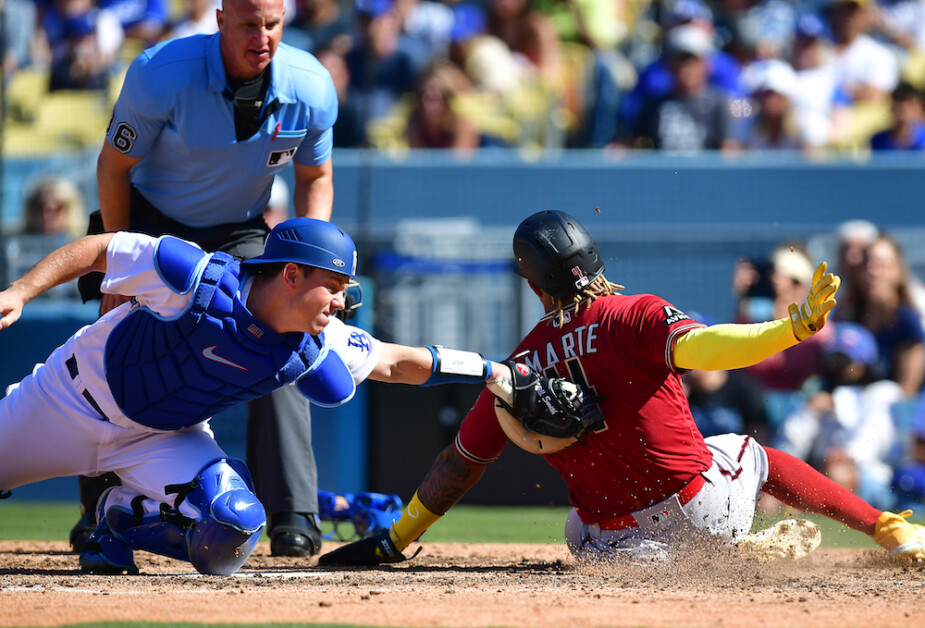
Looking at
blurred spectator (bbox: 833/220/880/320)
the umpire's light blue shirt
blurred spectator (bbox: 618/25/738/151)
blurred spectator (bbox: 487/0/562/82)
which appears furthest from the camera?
blurred spectator (bbox: 487/0/562/82)

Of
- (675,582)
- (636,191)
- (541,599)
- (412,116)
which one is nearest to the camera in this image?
(541,599)

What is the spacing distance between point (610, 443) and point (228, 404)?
1.49 m

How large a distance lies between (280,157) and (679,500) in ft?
7.76

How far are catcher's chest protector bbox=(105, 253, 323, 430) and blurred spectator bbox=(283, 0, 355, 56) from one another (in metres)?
8.25

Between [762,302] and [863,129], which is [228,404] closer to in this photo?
[762,302]

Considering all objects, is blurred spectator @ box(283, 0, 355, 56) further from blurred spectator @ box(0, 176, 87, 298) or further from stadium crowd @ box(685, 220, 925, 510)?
stadium crowd @ box(685, 220, 925, 510)

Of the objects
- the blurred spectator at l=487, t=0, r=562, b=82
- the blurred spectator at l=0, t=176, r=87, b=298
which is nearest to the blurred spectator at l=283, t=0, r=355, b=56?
the blurred spectator at l=487, t=0, r=562, b=82

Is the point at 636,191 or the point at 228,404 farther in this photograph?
the point at 636,191

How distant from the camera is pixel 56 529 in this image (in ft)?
23.3

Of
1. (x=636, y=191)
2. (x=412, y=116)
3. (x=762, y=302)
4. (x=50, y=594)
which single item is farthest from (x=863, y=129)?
(x=50, y=594)

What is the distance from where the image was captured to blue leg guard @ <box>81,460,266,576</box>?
439cm

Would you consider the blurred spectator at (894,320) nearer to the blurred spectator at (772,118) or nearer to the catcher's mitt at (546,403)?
the blurred spectator at (772,118)

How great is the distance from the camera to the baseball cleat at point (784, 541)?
492cm

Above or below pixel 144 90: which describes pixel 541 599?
below
